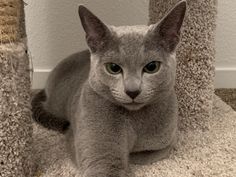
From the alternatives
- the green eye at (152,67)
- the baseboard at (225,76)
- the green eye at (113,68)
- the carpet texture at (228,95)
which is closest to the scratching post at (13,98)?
the green eye at (113,68)

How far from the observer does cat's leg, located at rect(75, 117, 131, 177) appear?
1017 mm

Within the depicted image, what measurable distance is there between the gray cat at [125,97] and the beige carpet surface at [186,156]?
1.9 inches

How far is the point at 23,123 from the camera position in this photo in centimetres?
105

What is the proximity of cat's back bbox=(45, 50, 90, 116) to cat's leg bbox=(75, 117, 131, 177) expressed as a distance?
0.29 meters

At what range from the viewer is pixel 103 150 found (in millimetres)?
1036

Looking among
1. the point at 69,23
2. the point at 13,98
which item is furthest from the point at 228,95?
the point at 13,98

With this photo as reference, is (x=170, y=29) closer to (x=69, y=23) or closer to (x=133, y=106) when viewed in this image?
(x=133, y=106)

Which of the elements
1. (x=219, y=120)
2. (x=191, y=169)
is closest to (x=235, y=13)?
(x=219, y=120)

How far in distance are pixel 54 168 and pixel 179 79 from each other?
561 mm

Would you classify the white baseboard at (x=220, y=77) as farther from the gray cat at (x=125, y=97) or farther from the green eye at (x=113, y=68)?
the green eye at (x=113, y=68)

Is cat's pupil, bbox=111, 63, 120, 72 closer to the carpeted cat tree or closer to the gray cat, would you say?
the gray cat

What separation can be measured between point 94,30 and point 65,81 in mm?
470

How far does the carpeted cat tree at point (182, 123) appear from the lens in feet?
3.30

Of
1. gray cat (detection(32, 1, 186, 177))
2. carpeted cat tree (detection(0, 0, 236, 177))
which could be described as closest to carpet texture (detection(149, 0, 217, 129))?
carpeted cat tree (detection(0, 0, 236, 177))
